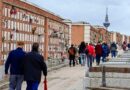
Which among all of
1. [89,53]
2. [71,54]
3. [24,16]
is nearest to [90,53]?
[89,53]

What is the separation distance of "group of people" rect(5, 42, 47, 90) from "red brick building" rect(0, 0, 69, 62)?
5.60 m

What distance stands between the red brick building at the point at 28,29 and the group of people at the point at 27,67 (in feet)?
18.4

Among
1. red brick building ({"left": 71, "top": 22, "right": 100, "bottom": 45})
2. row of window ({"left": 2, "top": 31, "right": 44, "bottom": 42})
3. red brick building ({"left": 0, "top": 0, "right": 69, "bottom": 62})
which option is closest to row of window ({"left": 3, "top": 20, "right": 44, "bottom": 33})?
red brick building ({"left": 0, "top": 0, "right": 69, "bottom": 62})

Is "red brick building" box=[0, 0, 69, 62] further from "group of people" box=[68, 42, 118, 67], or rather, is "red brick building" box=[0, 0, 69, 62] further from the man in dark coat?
the man in dark coat

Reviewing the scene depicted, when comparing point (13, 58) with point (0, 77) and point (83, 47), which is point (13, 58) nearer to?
point (0, 77)

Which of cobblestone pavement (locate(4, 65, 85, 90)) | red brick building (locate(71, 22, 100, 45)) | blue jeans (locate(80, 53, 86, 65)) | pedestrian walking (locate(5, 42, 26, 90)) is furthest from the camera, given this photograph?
red brick building (locate(71, 22, 100, 45))

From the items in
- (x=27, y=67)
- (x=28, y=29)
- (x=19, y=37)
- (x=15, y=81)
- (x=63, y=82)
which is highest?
(x=28, y=29)

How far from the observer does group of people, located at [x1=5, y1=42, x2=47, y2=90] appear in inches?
644

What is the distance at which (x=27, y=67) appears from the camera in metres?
16.4

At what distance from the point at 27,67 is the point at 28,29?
10.7 m

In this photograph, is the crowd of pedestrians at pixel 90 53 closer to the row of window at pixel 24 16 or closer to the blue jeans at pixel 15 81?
the row of window at pixel 24 16

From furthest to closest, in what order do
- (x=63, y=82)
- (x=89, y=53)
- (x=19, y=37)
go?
(x=89, y=53), (x=19, y=37), (x=63, y=82)

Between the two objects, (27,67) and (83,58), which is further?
(83,58)

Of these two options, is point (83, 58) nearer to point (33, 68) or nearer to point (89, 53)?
point (89, 53)
